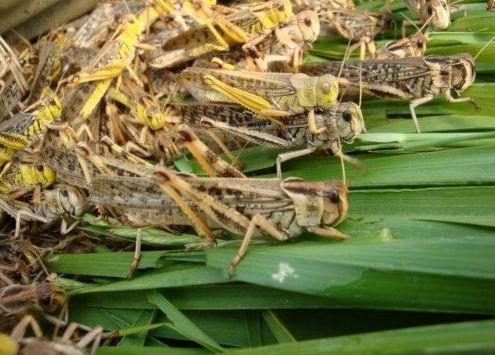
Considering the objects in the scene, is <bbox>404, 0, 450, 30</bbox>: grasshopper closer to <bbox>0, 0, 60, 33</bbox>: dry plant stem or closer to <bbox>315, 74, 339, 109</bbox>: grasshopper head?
<bbox>315, 74, 339, 109</bbox>: grasshopper head

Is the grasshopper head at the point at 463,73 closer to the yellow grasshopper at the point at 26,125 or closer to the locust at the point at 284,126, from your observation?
the locust at the point at 284,126

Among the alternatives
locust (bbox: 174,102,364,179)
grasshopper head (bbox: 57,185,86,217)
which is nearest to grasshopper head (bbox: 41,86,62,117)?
grasshopper head (bbox: 57,185,86,217)

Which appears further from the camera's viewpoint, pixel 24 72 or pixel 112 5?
pixel 112 5

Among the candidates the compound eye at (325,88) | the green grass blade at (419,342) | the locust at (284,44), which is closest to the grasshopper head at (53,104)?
the locust at (284,44)

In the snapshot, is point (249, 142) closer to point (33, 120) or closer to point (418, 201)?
point (418, 201)

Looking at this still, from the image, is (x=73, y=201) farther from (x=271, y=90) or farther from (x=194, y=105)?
(x=271, y=90)

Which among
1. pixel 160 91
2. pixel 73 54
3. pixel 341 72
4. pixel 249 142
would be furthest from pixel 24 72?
pixel 341 72
